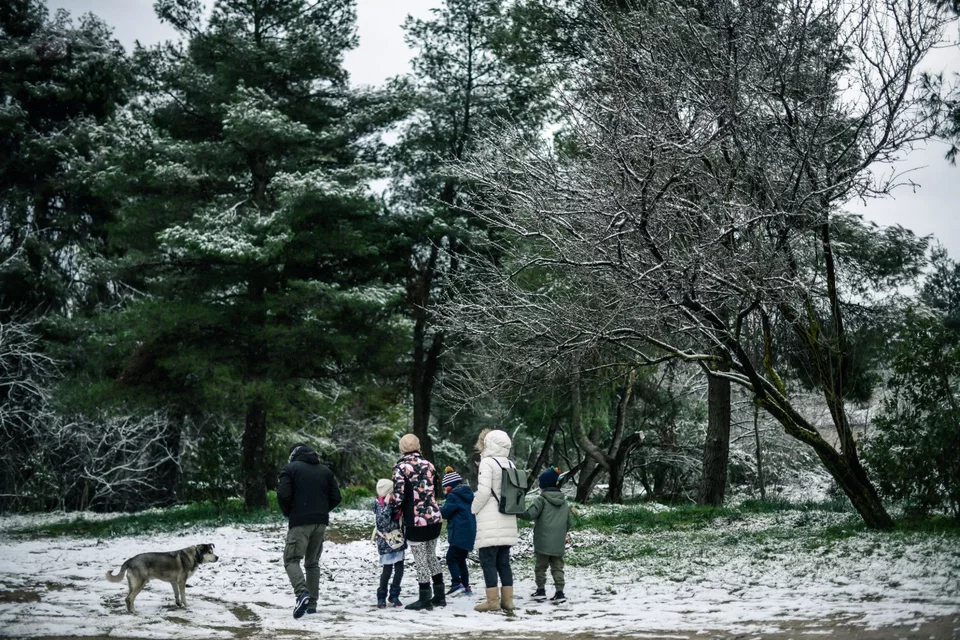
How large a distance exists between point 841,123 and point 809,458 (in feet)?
61.5

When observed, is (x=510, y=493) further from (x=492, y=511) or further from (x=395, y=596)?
(x=395, y=596)

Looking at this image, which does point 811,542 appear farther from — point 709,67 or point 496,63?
point 496,63

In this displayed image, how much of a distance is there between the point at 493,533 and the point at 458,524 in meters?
1.18

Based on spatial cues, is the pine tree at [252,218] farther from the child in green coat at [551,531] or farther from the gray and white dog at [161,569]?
the child in green coat at [551,531]

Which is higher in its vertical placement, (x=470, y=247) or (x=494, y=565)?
(x=470, y=247)

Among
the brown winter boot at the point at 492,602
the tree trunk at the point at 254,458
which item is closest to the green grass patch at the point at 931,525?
the brown winter boot at the point at 492,602

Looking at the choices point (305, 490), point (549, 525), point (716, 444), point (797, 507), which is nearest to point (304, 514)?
point (305, 490)

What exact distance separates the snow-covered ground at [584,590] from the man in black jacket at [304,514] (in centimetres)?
28

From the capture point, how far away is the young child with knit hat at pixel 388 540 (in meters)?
8.16

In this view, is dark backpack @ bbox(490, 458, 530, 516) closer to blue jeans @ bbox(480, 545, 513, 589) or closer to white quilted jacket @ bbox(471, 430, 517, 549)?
white quilted jacket @ bbox(471, 430, 517, 549)

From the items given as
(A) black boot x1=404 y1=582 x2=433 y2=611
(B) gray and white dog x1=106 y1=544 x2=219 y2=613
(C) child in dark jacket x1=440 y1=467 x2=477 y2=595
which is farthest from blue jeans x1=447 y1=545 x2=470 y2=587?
(B) gray and white dog x1=106 y1=544 x2=219 y2=613

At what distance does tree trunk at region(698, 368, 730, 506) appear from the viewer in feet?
52.2

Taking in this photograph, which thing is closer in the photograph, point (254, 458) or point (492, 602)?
point (492, 602)

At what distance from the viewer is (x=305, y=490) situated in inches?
309
